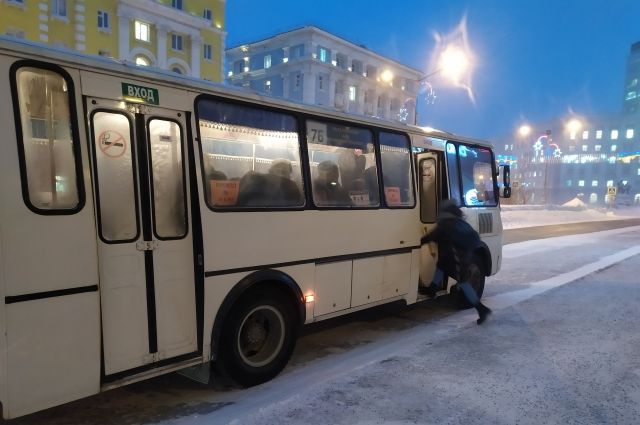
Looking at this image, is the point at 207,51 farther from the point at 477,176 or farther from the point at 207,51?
the point at 477,176

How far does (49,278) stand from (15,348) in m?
0.48

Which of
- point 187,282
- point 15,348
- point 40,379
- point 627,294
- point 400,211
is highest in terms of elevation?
point 400,211

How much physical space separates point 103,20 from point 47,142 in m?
38.8

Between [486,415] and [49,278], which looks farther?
[486,415]

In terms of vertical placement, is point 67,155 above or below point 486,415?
above

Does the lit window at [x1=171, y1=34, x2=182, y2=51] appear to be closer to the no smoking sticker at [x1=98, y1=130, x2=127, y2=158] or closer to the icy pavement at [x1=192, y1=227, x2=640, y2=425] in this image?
the icy pavement at [x1=192, y1=227, x2=640, y2=425]

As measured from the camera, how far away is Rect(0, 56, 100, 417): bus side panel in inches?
119

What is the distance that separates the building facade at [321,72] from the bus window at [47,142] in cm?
5522

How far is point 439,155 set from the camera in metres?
7.04

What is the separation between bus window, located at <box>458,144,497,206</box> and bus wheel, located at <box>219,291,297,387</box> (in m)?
4.05

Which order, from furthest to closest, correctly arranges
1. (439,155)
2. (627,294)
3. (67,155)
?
(627,294) < (439,155) < (67,155)

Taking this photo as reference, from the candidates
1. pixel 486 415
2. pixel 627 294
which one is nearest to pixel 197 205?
pixel 486 415

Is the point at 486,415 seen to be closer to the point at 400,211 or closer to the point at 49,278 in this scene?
the point at 400,211

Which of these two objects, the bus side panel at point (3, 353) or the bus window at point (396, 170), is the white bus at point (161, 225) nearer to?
the bus side panel at point (3, 353)
